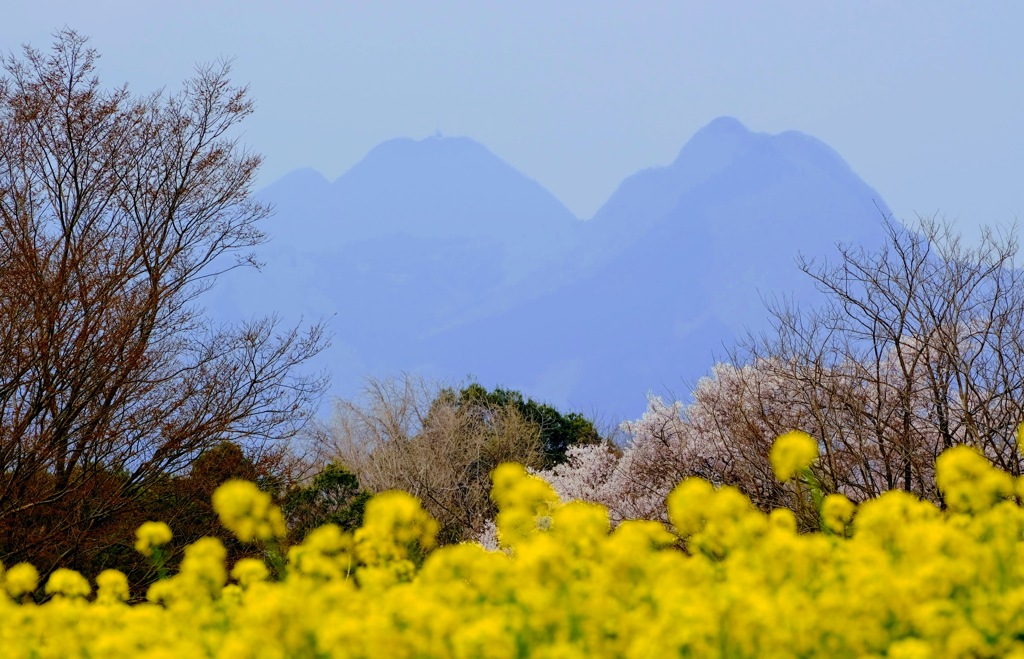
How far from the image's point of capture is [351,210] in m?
129

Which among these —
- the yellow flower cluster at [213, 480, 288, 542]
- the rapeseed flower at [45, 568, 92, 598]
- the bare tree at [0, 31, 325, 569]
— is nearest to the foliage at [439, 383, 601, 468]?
the bare tree at [0, 31, 325, 569]

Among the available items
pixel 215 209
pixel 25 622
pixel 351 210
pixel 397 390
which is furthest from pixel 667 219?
pixel 25 622

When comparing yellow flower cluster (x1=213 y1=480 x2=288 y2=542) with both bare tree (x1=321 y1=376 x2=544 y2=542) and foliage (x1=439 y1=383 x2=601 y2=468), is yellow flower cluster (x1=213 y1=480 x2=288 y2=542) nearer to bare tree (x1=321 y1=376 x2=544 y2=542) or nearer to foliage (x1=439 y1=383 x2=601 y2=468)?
bare tree (x1=321 y1=376 x2=544 y2=542)

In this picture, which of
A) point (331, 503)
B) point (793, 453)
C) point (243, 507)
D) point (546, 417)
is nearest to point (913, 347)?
point (793, 453)

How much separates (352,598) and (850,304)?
7.96 m

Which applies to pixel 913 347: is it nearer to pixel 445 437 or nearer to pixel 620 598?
pixel 620 598

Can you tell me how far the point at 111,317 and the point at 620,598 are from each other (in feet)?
29.7

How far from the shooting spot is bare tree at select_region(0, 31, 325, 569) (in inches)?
401

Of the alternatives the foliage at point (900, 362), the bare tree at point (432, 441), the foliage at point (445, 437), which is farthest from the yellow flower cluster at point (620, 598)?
the bare tree at point (432, 441)

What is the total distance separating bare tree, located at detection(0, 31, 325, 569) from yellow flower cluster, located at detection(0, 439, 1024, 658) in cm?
673

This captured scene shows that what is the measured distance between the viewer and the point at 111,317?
10852 millimetres

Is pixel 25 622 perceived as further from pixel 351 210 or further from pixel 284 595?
pixel 351 210

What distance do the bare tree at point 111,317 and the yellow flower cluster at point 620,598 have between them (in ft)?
22.1

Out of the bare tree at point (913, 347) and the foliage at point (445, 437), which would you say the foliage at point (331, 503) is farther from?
the bare tree at point (913, 347)
